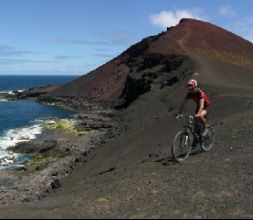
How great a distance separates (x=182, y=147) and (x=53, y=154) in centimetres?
2168

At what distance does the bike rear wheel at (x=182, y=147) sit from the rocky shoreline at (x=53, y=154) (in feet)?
21.6

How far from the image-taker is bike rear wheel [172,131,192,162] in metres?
19.6

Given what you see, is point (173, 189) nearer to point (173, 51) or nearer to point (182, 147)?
point (182, 147)

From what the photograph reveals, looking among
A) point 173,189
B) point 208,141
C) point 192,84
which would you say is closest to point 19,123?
point 208,141

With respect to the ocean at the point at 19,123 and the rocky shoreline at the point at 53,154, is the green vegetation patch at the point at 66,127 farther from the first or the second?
the ocean at the point at 19,123

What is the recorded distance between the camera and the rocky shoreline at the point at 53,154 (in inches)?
1105

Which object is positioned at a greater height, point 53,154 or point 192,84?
point 192,84

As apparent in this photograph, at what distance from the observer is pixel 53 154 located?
40.2m

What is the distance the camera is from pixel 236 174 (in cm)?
1745

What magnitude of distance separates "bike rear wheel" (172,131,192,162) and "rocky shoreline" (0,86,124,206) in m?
6.59

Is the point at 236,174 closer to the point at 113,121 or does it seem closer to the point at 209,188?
the point at 209,188

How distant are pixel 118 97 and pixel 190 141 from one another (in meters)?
61.6

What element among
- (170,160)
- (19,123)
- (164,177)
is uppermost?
(170,160)

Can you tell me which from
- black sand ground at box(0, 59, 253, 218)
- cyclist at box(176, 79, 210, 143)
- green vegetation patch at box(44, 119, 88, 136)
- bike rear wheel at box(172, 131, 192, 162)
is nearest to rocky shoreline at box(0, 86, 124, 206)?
green vegetation patch at box(44, 119, 88, 136)
